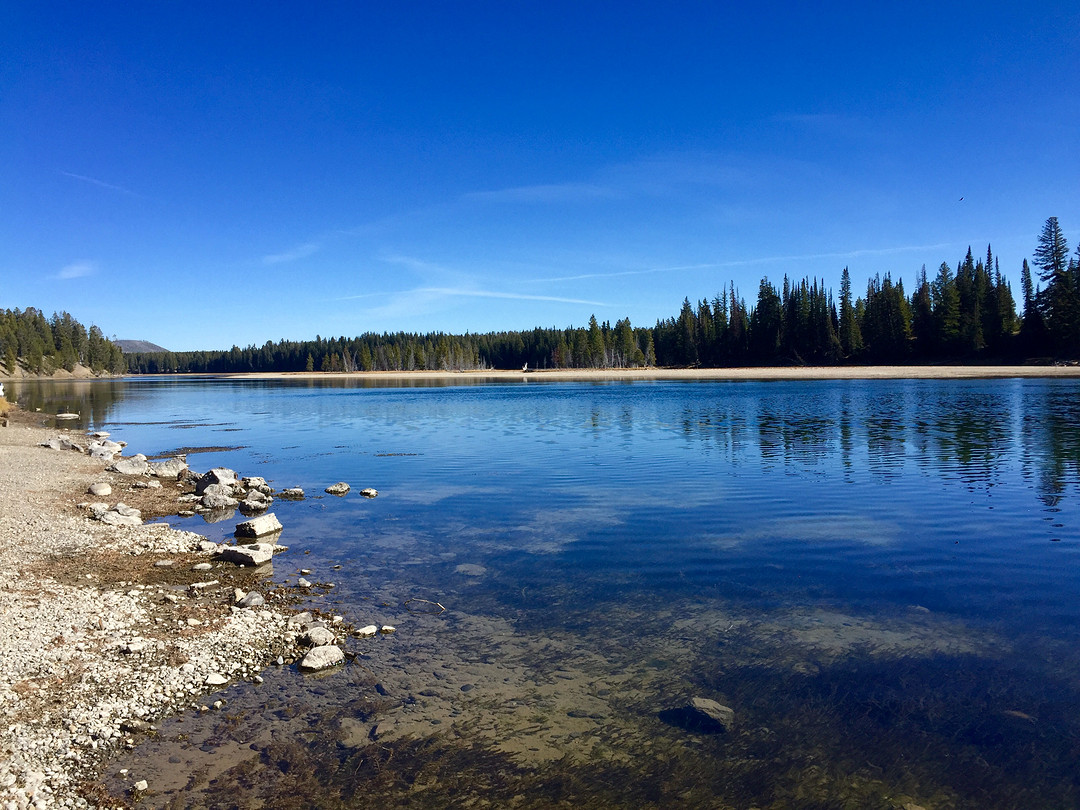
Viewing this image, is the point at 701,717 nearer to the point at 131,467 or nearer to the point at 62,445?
the point at 131,467

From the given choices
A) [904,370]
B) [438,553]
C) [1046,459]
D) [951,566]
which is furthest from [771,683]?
[904,370]

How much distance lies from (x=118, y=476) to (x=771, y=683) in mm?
23693

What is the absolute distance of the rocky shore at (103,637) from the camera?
21.1ft

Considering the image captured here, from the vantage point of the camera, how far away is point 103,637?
29.7 feet

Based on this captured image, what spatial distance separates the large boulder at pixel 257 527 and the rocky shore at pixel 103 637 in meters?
0.99

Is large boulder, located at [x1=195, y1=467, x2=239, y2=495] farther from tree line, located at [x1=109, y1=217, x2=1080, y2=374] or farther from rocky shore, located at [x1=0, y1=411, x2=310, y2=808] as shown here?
tree line, located at [x1=109, y1=217, x2=1080, y2=374]

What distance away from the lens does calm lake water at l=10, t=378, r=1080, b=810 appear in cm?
633

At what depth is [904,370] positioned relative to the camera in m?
106

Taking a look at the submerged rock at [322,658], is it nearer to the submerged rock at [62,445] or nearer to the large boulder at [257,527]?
the large boulder at [257,527]

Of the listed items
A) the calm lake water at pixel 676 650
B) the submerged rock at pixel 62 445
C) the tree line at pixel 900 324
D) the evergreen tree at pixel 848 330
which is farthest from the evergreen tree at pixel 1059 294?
the submerged rock at pixel 62 445

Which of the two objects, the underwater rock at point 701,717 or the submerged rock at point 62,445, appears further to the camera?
the submerged rock at point 62,445

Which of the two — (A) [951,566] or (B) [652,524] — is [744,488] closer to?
(B) [652,524]

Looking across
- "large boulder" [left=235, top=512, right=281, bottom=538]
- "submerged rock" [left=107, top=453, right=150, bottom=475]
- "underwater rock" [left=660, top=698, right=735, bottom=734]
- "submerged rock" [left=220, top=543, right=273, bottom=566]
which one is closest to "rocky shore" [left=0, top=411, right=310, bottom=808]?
"submerged rock" [left=220, top=543, right=273, bottom=566]

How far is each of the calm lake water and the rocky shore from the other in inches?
19.3
